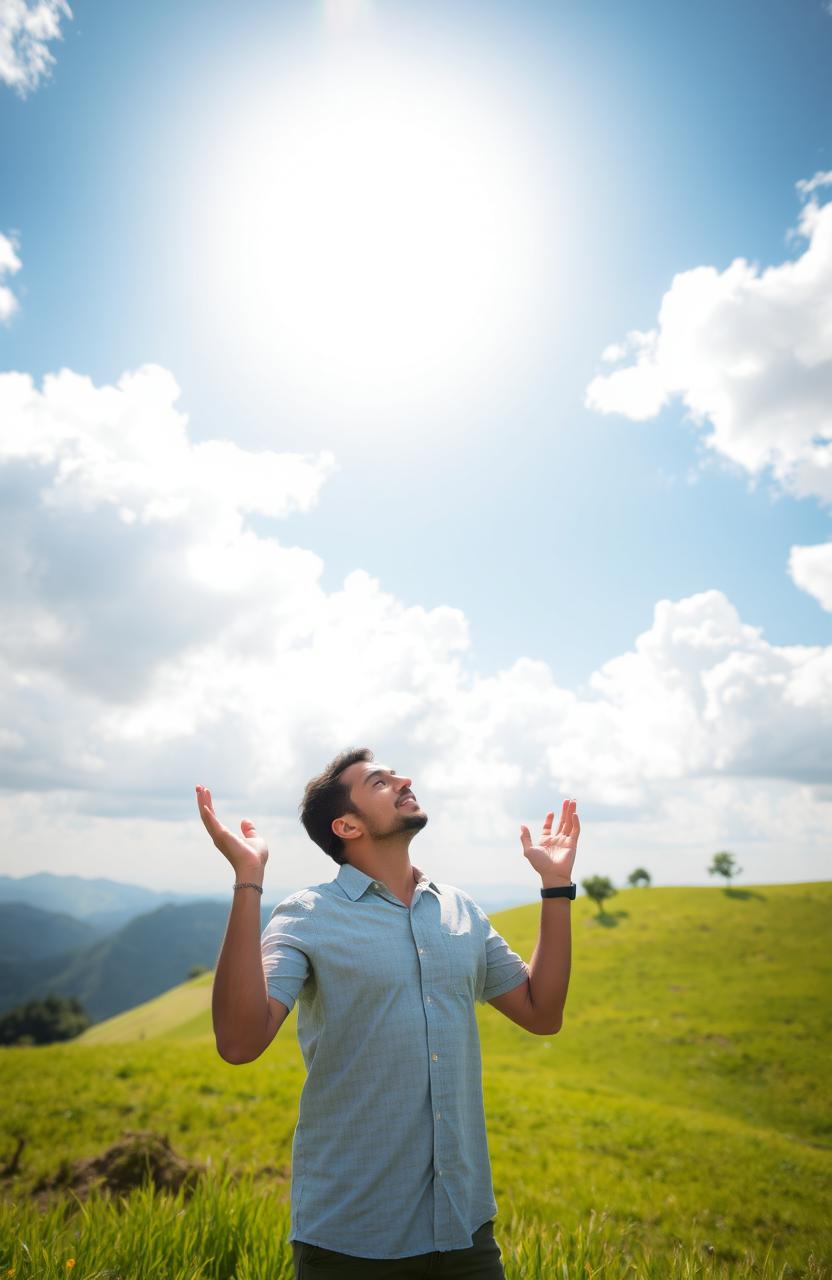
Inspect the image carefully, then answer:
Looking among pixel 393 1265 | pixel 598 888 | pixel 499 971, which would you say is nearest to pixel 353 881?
pixel 499 971

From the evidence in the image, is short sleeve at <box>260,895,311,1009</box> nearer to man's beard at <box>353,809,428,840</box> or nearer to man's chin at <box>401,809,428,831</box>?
man's beard at <box>353,809,428,840</box>

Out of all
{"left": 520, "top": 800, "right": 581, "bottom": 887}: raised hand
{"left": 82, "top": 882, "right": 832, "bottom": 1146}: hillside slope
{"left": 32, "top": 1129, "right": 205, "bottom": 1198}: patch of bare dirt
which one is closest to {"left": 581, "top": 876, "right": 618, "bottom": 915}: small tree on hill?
{"left": 82, "top": 882, "right": 832, "bottom": 1146}: hillside slope

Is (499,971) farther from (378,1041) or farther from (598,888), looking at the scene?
(598,888)

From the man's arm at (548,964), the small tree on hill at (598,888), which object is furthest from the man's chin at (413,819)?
the small tree on hill at (598,888)

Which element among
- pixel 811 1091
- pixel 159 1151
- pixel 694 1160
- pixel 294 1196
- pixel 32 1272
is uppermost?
pixel 294 1196

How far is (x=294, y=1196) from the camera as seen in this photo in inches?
119

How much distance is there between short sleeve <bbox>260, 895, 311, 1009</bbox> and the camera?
9.43 feet

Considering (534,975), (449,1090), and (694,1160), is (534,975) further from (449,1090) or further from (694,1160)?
(694,1160)

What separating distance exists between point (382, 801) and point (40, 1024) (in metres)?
118

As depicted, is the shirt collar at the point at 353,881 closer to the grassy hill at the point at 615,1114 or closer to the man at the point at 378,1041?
the man at the point at 378,1041

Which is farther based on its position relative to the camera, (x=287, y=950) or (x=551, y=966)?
(x=551, y=966)

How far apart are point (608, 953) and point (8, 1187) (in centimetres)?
5114

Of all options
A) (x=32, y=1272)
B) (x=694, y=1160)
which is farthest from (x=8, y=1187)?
(x=694, y=1160)

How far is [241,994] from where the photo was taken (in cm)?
264
